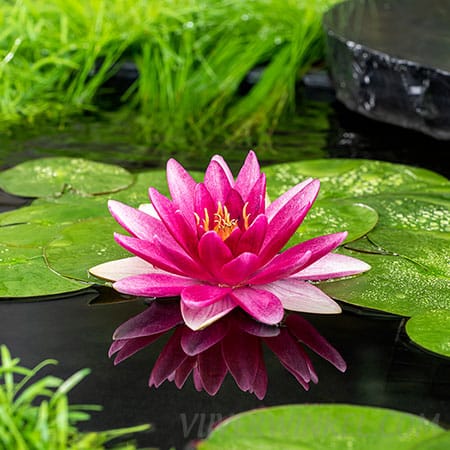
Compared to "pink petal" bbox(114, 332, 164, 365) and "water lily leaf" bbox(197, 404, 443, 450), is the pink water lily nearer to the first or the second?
"pink petal" bbox(114, 332, 164, 365)

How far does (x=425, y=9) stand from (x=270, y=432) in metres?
2.07

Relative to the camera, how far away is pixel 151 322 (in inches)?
49.4

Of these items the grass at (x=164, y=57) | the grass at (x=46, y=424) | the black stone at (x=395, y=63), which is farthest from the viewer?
the grass at (x=164, y=57)

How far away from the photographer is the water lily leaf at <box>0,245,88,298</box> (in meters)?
1.32

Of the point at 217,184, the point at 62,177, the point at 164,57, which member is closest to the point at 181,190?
the point at 217,184

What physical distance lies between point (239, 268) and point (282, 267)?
0.07 m

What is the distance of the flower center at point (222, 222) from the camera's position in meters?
1.20

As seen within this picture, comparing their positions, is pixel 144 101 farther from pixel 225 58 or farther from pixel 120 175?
pixel 120 175

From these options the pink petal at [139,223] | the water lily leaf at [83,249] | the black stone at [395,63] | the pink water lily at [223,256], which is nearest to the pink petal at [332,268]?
the pink water lily at [223,256]

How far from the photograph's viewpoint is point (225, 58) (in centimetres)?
272

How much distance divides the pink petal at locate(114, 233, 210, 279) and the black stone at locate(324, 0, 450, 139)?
3.63ft

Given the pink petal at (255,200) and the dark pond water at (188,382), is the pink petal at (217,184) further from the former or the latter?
the dark pond water at (188,382)

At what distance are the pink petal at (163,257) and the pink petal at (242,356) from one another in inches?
3.9

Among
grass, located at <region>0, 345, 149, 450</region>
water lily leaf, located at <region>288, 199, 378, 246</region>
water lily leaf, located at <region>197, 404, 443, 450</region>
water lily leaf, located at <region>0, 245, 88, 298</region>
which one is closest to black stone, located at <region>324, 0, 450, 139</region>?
water lily leaf, located at <region>288, 199, 378, 246</region>
